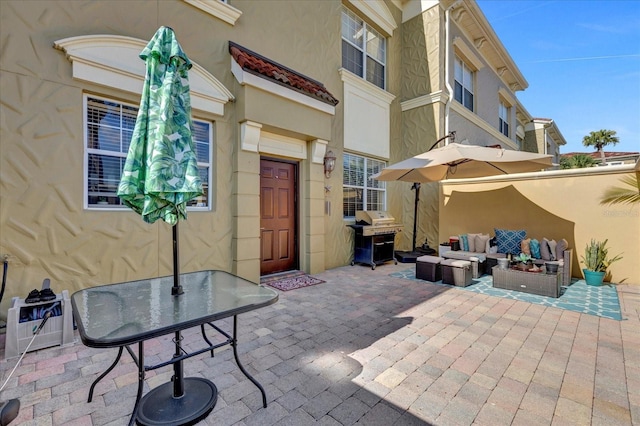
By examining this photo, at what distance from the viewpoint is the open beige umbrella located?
5.59 m

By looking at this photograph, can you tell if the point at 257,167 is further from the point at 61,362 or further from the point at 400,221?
the point at 400,221

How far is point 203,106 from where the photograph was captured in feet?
15.4

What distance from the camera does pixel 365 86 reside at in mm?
7848

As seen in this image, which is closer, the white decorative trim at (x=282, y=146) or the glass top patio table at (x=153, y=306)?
the glass top patio table at (x=153, y=306)

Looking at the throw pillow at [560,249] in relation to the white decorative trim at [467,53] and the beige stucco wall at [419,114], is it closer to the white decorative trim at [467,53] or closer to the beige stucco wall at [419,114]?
the beige stucco wall at [419,114]

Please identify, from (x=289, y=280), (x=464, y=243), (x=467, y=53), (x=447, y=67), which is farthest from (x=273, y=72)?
(x=467, y=53)

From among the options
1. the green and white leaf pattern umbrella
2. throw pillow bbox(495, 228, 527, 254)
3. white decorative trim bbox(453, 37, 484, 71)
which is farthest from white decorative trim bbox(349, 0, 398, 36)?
the green and white leaf pattern umbrella

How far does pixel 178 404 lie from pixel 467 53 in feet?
39.7

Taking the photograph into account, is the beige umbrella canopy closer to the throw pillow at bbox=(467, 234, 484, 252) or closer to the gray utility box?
the throw pillow at bbox=(467, 234, 484, 252)

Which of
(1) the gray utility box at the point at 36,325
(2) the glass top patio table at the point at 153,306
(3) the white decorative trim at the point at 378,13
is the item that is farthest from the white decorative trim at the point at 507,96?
(1) the gray utility box at the point at 36,325

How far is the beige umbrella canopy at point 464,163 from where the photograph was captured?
5578mm

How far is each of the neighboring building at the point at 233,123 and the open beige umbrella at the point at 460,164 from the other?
4.32 ft

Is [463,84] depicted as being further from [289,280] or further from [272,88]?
[289,280]

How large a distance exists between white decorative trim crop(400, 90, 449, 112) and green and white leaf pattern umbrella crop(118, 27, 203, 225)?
821 cm
